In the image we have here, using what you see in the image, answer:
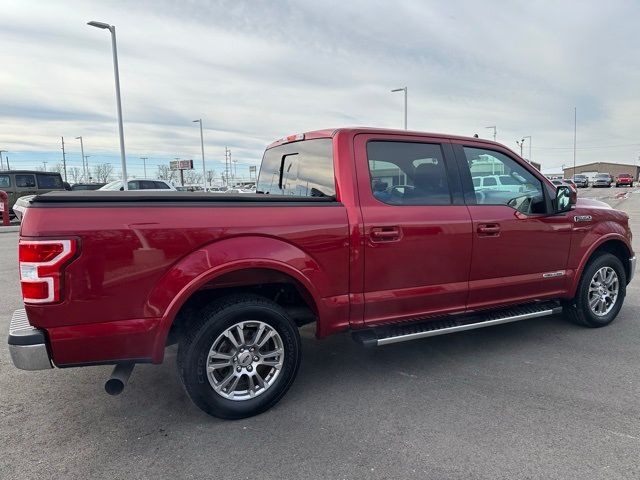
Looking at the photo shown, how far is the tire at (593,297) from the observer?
15.3 ft

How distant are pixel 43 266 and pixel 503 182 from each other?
3642mm

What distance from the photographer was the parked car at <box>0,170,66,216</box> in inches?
Result: 674

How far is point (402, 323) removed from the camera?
369cm

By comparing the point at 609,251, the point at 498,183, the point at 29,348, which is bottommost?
the point at 29,348

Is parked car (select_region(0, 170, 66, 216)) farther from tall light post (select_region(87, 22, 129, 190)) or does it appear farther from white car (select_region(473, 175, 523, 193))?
white car (select_region(473, 175, 523, 193))

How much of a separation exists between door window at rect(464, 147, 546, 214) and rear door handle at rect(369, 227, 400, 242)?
956mm

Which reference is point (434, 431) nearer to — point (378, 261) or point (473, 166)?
point (378, 261)

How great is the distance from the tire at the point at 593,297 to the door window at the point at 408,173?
199 cm

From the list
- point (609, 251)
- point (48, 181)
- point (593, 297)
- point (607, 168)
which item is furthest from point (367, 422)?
point (607, 168)

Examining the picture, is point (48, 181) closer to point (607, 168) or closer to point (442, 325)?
point (442, 325)

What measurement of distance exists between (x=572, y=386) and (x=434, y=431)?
1324 millimetres

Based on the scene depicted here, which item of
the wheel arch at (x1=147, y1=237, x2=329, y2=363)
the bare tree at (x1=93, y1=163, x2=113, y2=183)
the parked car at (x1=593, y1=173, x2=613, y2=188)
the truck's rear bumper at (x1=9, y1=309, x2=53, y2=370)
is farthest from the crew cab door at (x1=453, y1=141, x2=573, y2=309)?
the bare tree at (x1=93, y1=163, x2=113, y2=183)

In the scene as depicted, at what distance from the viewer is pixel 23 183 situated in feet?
56.7

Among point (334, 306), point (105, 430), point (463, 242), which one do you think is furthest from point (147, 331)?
point (463, 242)
